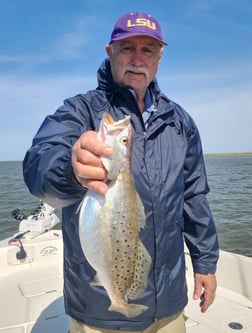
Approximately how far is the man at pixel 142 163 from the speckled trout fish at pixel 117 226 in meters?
0.20

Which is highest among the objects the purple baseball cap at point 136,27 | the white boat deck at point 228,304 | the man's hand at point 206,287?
the purple baseball cap at point 136,27

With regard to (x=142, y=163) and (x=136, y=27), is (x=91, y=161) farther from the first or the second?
(x=136, y=27)

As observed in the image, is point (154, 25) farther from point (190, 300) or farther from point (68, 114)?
point (190, 300)

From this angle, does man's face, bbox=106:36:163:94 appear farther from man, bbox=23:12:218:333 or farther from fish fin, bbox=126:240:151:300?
fish fin, bbox=126:240:151:300

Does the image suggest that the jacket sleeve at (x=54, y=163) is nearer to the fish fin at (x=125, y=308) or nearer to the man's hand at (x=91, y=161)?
the man's hand at (x=91, y=161)

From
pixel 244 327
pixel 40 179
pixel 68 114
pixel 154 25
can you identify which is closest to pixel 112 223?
pixel 40 179

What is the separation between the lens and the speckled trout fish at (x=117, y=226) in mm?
1573

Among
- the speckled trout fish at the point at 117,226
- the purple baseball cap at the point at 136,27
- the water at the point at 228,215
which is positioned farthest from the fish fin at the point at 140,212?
the water at the point at 228,215

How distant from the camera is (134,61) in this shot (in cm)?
250

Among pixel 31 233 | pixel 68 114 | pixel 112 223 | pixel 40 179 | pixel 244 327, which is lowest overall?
pixel 244 327

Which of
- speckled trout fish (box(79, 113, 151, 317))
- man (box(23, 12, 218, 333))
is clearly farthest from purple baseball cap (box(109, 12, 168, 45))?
speckled trout fish (box(79, 113, 151, 317))

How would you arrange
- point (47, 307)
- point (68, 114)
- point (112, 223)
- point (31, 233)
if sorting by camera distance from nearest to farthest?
point (112, 223), point (68, 114), point (47, 307), point (31, 233)

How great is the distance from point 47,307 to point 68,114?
3560 mm

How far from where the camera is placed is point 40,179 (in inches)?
69.1
